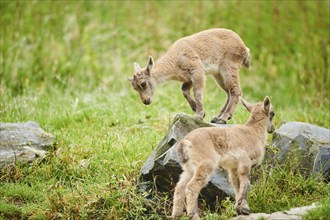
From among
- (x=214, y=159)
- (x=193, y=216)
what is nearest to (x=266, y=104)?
(x=214, y=159)

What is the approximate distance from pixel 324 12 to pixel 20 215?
1154cm

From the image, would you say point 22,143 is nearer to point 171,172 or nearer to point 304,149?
point 171,172

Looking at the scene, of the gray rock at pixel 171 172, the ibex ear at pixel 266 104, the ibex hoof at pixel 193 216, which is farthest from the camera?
the gray rock at pixel 171 172

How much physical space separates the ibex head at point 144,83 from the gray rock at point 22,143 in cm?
149

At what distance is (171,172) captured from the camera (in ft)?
24.5

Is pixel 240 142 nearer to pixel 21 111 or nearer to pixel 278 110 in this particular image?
pixel 278 110

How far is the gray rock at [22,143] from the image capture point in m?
8.62

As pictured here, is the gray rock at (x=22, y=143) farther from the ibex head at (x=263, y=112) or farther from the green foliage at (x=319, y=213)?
the green foliage at (x=319, y=213)

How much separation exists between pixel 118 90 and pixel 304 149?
5821mm

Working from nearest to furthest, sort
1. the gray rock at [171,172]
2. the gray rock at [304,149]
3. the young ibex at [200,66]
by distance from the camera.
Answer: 1. the gray rock at [171,172]
2. the gray rock at [304,149]
3. the young ibex at [200,66]

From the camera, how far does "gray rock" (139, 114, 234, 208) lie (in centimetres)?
740

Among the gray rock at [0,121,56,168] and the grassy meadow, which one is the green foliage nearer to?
the grassy meadow

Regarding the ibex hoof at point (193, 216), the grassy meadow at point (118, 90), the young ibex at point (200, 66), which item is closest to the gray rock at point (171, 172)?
the grassy meadow at point (118, 90)

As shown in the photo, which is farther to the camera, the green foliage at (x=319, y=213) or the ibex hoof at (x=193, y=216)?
the ibex hoof at (x=193, y=216)
